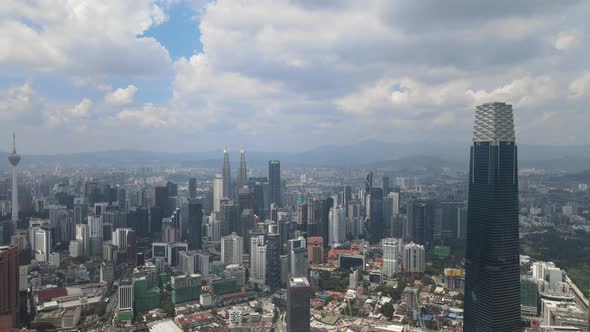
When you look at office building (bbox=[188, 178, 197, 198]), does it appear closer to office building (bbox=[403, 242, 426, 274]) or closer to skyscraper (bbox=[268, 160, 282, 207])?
skyscraper (bbox=[268, 160, 282, 207])

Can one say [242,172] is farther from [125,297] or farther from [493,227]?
[493,227]

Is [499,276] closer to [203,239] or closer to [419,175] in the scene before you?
[203,239]

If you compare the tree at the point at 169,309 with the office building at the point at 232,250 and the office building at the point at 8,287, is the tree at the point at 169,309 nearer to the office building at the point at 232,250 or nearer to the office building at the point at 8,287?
the office building at the point at 8,287

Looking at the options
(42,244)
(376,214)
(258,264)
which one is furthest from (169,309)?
(376,214)

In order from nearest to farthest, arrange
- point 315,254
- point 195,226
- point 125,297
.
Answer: point 125,297 < point 315,254 < point 195,226

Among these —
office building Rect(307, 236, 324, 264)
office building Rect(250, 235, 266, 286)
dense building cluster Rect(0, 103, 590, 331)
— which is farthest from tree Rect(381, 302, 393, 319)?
office building Rect(307, 236, 324, 264)

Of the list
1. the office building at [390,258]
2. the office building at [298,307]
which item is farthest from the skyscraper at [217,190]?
the office building at [298,307]
